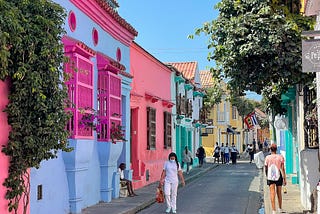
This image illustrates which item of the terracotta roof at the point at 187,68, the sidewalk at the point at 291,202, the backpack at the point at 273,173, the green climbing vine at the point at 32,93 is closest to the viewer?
the green climbing vine at the point at 32,93

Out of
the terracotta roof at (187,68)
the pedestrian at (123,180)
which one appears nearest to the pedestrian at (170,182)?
the pedestrian at (123,180)

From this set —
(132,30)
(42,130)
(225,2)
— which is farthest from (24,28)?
(132,30)

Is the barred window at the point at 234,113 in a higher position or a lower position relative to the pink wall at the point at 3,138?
higher

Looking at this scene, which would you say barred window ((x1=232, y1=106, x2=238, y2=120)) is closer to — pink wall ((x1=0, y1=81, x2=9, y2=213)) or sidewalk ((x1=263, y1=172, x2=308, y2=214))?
sidewalk ((x1=263, y1=172, x2=308, y2=214))

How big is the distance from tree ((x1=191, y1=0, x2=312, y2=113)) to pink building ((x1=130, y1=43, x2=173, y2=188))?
7590 millimetres

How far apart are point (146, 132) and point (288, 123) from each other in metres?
5.57

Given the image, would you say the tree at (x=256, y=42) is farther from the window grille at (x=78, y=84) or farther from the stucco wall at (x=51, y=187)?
the stucco wall at (x=51, y=187)

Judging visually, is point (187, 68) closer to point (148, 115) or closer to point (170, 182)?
point (148, 115)

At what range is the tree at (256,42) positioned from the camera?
30.4 ft

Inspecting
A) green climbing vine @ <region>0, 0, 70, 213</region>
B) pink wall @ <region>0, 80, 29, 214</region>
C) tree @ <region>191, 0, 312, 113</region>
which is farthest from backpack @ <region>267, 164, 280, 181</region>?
pink wall @ <region>0, 80, 29, 214</region>

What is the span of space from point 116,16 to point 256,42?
6.02 m

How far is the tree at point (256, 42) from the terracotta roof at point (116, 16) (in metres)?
3.63

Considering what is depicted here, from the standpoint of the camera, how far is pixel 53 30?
26.4 ft

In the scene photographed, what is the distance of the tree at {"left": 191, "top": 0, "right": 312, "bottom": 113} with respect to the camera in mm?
9273
